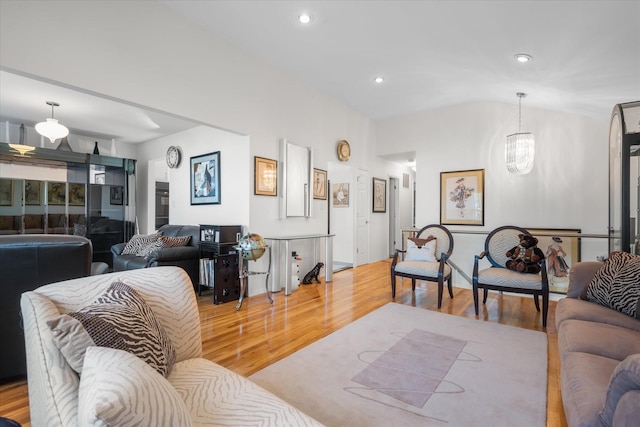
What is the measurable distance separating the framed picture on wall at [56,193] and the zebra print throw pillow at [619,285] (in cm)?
703

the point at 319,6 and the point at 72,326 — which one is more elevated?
the point at 319,6

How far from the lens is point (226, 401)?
3.60 ft

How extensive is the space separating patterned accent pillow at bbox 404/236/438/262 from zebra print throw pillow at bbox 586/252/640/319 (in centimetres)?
185

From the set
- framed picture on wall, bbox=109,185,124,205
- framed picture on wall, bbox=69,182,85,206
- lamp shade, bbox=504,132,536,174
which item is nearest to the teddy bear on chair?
lamp shade, bbox=504,132,536,174

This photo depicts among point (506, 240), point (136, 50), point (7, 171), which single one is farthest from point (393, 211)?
point (7, 171)

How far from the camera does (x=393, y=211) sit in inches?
306

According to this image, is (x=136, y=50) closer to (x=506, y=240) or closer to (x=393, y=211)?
(x=506, y=240)

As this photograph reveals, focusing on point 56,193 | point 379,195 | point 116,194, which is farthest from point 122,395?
point 379,195

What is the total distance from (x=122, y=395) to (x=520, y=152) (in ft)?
16.4

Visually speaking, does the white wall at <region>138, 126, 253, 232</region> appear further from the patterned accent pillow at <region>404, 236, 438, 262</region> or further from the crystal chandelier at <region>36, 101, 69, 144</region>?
the patterned accent pillow at <region>404, 236, 438, 262</region>

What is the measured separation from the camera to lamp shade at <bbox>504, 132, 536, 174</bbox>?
14.0ft

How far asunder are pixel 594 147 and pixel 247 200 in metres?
4.69

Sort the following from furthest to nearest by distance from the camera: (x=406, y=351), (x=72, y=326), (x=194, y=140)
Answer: (x=194, y=140), (x=406, y=351), (x=72, y=326)

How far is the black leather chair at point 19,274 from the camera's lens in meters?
1.93
